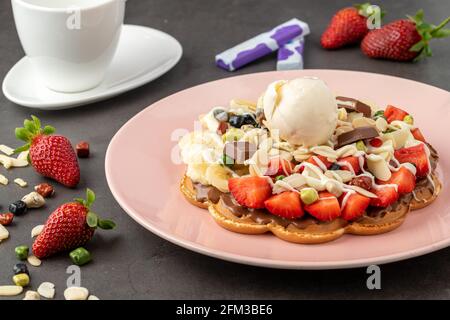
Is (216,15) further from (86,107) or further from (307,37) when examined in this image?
(86,107)

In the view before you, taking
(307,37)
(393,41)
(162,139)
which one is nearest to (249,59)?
(307,37)

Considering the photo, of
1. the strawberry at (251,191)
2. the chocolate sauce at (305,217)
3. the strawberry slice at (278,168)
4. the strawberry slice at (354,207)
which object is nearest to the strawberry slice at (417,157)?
the chocolate sauce at (305,217)

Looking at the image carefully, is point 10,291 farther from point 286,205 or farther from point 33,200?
point 286,205

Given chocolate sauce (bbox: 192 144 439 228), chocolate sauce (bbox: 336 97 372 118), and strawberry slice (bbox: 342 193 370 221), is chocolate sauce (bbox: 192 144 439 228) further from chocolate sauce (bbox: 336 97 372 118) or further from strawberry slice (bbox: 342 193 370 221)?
chocolate sauce (bbox: 336 97 372 118)

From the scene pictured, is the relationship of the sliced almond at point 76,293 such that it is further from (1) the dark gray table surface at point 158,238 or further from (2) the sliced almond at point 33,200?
(2) the sliced almond at point 33,200

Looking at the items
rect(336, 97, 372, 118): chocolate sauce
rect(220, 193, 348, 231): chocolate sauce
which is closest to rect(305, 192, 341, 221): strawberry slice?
rect(220, 193, 348, 231): chocolate sauce

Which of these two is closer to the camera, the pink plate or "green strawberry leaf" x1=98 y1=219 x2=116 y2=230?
the pink plate

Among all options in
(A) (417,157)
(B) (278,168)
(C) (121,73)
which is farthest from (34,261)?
(C) (121,73)
